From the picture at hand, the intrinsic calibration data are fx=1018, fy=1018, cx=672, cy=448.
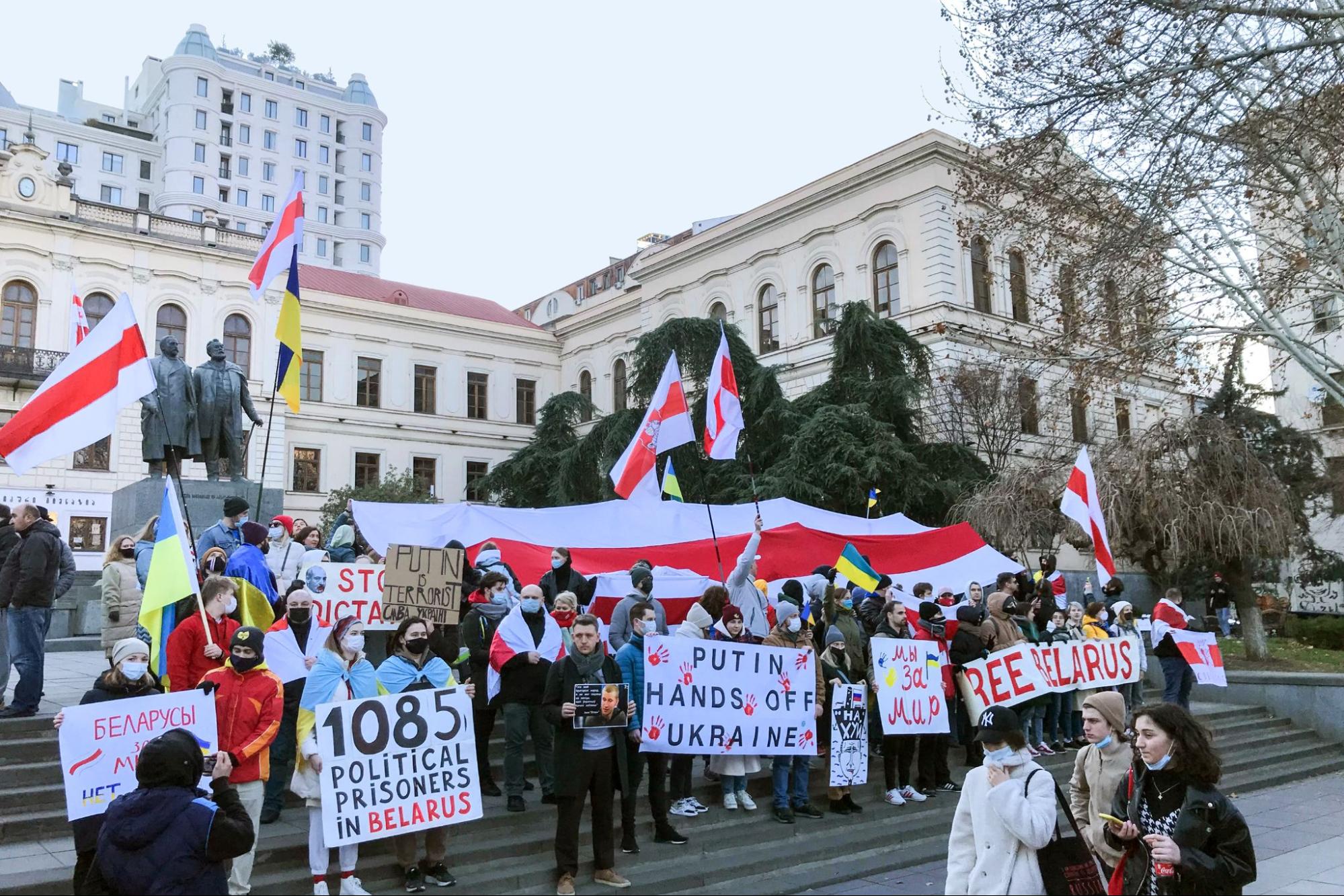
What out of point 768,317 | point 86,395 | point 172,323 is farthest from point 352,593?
point 172,323

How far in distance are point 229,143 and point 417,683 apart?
81166 millimetres

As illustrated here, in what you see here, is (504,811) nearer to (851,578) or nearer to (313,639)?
(313,639)

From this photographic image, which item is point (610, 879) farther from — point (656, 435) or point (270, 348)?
point (270, 348)

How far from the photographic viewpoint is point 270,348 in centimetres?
4034

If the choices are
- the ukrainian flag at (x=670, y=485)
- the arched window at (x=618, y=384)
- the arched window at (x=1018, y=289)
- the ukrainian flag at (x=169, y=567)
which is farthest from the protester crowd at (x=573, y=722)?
the arched window at (x=618, y=384)

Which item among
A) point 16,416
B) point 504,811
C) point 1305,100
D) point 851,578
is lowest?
point 504,811

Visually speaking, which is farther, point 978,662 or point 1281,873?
point 978,662

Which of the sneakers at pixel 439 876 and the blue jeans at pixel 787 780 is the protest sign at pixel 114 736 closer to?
the sneakers at pixel 439 876

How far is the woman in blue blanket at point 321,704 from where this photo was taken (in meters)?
6.18

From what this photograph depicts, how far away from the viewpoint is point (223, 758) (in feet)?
14.1

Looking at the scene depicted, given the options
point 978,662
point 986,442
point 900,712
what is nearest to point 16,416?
point 900,712

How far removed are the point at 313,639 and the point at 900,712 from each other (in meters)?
5.10

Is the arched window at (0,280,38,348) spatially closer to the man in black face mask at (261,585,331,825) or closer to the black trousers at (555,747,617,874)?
the man in black face mask at (261,585,331,825)

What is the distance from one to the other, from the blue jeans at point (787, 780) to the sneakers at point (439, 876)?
9.52ft
